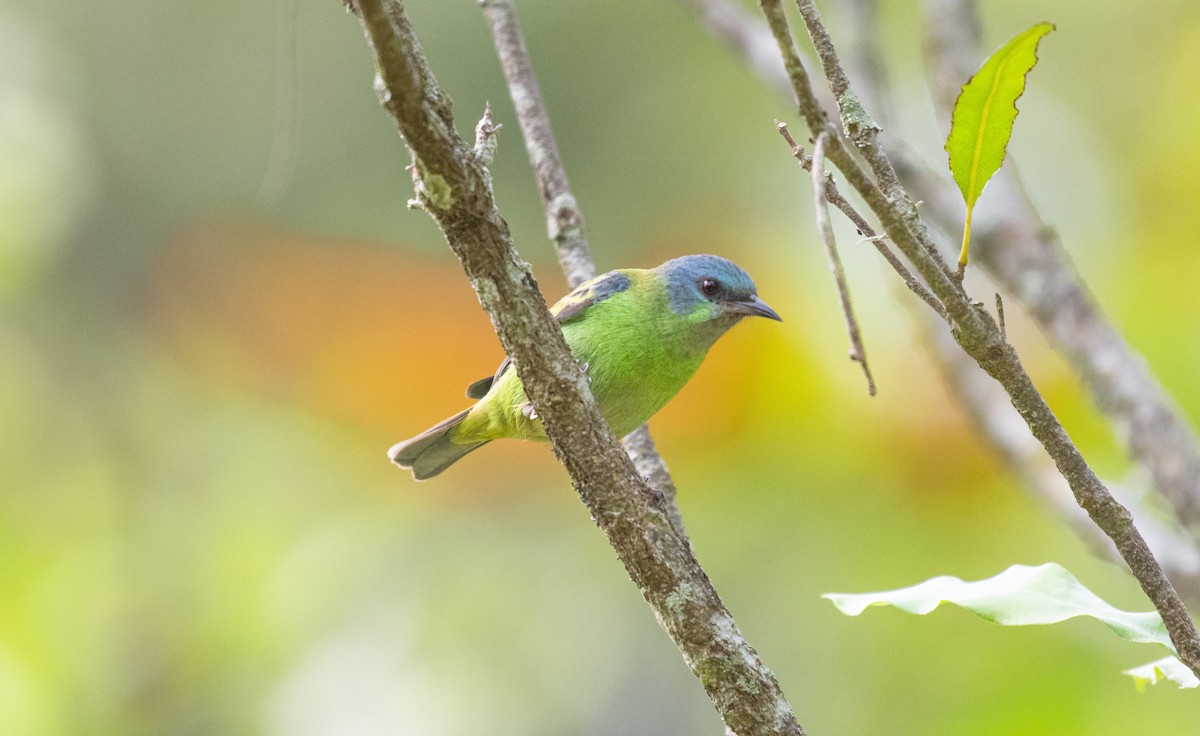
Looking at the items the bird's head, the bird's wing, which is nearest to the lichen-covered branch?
the bird's wing

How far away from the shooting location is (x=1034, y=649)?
18.4 ft

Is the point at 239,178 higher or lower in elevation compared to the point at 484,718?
higher

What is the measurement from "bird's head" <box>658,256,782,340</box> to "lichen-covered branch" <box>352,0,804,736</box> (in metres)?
1.87

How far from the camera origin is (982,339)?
1.79 m

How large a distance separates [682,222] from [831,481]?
219 cm

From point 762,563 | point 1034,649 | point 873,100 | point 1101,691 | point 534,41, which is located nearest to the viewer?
point 873,100

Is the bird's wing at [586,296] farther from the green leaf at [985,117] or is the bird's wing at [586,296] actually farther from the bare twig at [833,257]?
the bare twig at [833,257]

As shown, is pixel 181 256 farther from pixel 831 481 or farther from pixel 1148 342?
pixel 1148 342

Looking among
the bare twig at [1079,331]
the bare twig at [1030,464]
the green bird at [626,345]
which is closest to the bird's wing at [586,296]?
the green bird at [626,345]

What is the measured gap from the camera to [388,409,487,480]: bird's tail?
14.9ft

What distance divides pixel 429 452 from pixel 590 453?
2252 mm

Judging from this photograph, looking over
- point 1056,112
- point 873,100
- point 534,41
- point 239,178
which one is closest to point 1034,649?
point 873,100

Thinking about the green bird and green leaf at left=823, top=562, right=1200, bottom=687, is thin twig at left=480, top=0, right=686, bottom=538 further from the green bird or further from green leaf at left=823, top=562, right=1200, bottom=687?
green leaf at left=823, top=562, right=1200, bottom=687

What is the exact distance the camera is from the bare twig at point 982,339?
1.67m
